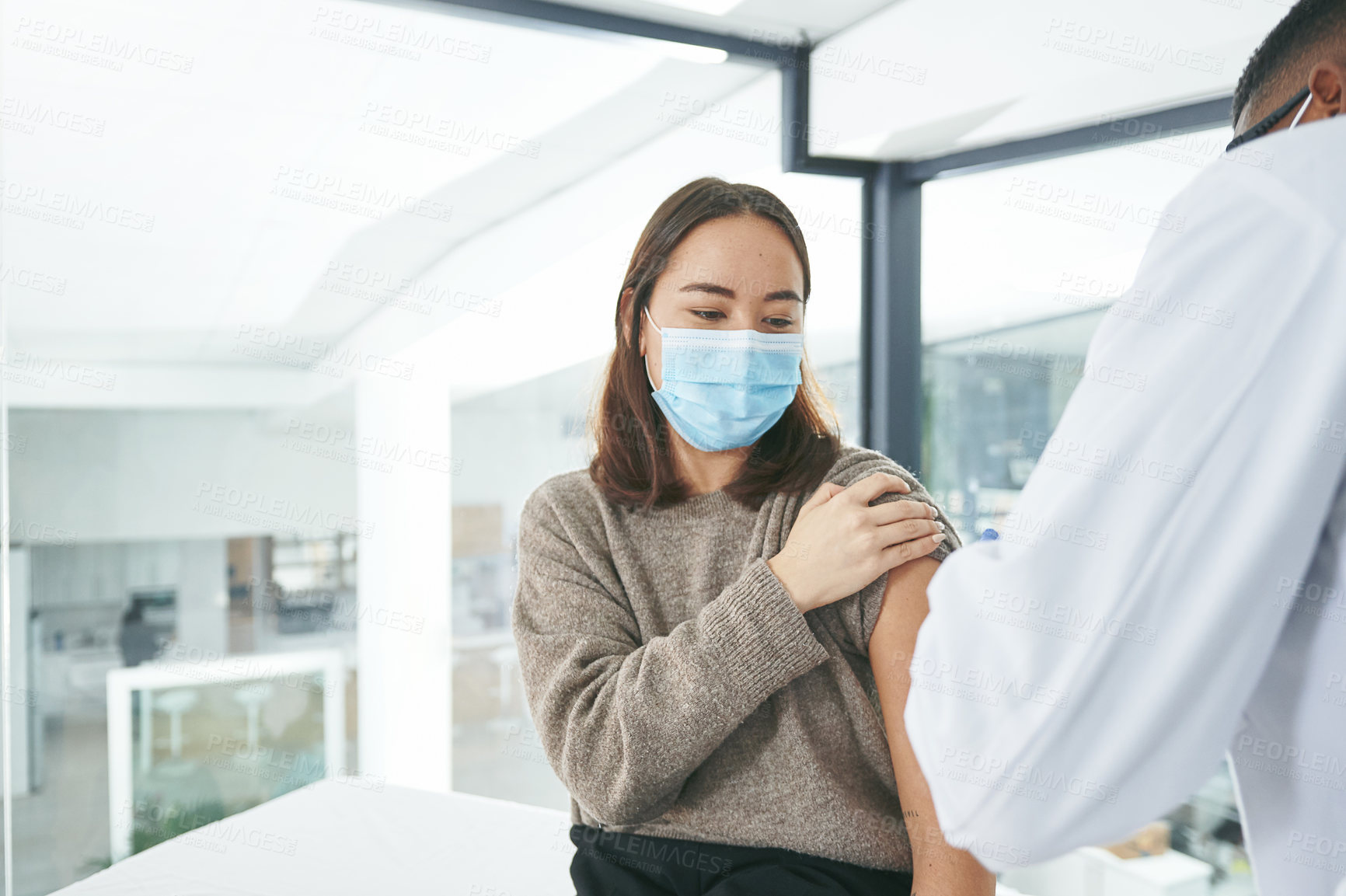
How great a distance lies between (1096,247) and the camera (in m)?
2.35

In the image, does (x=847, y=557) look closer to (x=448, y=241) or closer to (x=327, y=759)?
(x=448, y=241)

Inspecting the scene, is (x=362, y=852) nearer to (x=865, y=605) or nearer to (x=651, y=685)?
(x=651, y=685)

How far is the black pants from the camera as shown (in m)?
1.13

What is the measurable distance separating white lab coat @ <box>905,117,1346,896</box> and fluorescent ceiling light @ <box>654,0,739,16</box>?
2.02 meters

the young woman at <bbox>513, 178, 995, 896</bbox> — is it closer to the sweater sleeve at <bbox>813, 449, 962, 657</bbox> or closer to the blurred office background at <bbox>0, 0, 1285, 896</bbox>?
the sweater sleeve at <bbox>813, 449, 962, 657</bbox>

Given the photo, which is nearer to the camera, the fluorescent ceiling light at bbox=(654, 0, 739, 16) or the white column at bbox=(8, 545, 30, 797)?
the white column at bbox=(8, 545, 30, 797)

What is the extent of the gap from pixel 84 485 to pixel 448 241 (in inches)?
46.5

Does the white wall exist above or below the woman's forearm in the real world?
above

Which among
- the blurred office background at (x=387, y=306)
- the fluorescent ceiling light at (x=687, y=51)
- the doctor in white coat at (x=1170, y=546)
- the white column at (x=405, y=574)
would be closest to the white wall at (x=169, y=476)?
the blurred office background at (x=387, y=306)

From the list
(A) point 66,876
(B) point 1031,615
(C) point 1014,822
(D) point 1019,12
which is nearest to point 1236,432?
(B) point 1031,615

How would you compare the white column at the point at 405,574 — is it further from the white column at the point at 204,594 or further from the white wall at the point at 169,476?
the white column at the point at 204,594

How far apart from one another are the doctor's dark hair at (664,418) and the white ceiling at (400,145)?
3.43 feet

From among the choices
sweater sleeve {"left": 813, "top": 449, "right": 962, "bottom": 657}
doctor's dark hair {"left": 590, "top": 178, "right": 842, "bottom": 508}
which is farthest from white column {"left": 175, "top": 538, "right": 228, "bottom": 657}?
sweater sleeve {"left": 813, "top": 449, "right": 962, "bottom": 657}

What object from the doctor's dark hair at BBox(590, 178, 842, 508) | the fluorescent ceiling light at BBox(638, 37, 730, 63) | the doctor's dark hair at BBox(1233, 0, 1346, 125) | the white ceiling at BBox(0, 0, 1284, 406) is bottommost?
the doctor's dark hair at BBox(590, 178, 842, 508)
